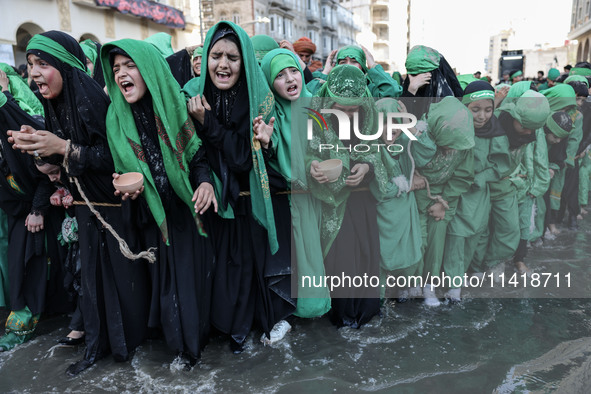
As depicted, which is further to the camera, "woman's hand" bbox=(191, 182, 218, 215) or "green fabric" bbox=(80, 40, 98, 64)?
"green fabric" bbox=(80, 40, 98, 64)

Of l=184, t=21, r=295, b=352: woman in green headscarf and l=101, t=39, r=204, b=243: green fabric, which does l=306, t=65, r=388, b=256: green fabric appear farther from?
l=101, t=39, r=204, b=243: green fabric

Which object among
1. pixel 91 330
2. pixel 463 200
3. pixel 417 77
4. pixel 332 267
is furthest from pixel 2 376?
pixel 417 77

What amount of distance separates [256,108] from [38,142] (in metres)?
1.13

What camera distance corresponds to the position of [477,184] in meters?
3.43

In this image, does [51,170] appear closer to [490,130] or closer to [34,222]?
[34,222]

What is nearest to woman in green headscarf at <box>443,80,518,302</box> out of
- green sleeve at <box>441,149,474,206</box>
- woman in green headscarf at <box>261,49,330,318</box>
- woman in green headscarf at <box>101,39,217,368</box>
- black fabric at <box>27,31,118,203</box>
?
green sleeve at <box>441,149,474,206</box>

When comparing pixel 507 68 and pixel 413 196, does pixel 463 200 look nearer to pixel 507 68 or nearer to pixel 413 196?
pixel 413 196

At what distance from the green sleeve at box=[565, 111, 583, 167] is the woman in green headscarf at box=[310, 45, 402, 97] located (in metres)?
2.48

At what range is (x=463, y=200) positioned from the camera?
3.41 m

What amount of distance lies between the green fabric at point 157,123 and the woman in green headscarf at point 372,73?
1.74m

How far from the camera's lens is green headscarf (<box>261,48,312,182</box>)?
2754 millimetres

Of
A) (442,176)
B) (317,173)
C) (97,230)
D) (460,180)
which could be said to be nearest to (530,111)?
(460,180)

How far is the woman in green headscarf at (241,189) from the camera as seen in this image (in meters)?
2.52

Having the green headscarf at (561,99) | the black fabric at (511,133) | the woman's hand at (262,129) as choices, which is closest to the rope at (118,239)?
the woman's hand at (262,129)
